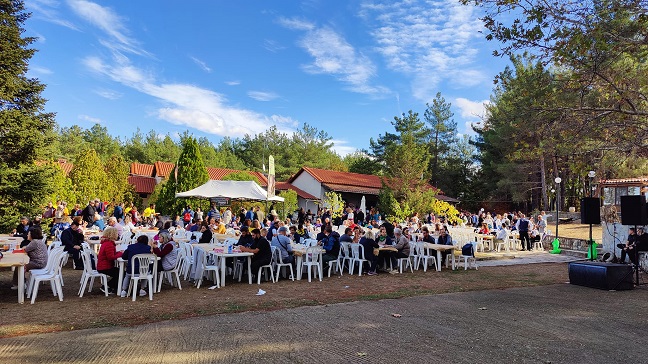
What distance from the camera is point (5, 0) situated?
14250mm

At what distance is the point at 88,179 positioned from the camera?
24.4 m

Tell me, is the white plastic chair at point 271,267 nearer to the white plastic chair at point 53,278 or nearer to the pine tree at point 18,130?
the white plastic chair at point 53,278

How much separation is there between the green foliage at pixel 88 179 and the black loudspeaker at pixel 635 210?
2400cm

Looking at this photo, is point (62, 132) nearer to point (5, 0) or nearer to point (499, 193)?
point (5, 0)

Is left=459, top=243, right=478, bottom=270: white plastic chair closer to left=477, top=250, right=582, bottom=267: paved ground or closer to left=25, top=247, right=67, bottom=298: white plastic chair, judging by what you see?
left=477, top=250, right=582, bottom=267: paved ground

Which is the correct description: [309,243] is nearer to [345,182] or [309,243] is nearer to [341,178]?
[345,182]

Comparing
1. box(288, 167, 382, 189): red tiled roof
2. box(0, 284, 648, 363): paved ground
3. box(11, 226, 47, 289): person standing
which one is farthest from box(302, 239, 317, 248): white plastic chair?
box(288, 167, 382, 189): red tiled roof

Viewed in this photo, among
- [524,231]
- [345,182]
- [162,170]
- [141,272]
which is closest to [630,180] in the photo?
[524,231]

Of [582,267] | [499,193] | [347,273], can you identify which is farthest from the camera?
[499,193]

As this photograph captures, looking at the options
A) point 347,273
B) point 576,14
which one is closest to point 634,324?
point 576,14

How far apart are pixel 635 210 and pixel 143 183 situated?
35.2 m

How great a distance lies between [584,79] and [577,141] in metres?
1.60

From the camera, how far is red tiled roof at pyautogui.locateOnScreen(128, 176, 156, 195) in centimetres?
3566

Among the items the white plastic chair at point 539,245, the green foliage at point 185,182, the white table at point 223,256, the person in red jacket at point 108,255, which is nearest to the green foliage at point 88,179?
the green foliage at point 185,182
